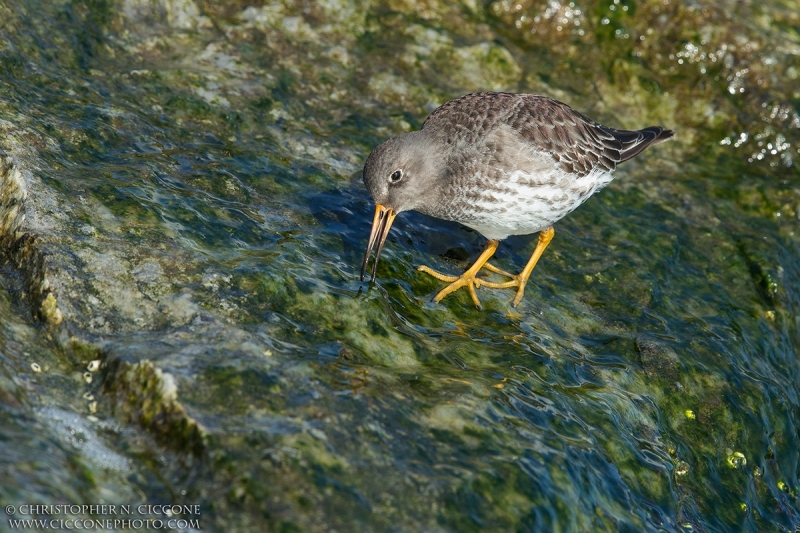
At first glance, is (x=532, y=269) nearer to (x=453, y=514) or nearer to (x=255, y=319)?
(x=255, y=319)

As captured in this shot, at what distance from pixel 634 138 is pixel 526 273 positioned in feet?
6.11

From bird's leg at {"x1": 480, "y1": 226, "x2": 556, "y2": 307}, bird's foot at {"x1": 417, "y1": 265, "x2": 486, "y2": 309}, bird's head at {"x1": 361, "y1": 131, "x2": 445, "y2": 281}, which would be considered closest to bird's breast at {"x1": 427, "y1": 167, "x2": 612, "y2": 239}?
bird's head at {"x1": 361, "y1": 131, "x2": 445, "y2": 281}

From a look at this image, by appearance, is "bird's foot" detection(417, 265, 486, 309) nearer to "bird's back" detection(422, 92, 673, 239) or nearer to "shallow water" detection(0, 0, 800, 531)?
"shallow water" detection(0, 0, 800, 531)

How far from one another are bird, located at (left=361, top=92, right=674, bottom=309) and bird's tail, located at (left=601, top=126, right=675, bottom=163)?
66 centimetres

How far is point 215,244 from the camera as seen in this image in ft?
18.3

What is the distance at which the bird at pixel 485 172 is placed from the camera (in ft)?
20.1

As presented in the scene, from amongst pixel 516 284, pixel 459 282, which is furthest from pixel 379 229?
pixel 516 284

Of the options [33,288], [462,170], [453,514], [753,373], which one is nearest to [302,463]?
[453,514]

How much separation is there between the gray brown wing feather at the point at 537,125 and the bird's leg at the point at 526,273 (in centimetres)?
64

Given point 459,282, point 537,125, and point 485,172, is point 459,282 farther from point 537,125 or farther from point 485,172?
point 537,125

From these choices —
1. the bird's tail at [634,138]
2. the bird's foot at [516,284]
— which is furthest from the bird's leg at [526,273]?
the bird's tail at [634,138]

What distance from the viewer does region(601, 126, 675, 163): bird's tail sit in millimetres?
7291

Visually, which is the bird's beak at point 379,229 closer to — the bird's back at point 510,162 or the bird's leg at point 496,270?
the bird's back at point 510,162

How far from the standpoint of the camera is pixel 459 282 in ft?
20.4
